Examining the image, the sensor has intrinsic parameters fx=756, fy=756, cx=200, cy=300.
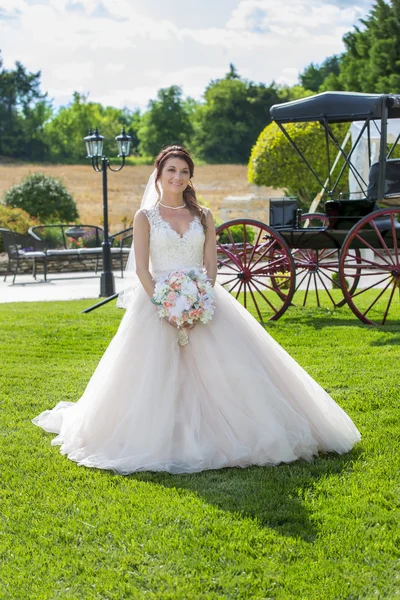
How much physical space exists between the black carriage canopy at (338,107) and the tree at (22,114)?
169ft

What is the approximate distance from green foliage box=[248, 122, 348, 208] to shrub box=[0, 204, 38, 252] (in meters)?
6.61

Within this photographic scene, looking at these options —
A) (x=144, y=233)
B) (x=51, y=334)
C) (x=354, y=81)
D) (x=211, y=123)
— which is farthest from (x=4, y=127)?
(x=144, y=233)

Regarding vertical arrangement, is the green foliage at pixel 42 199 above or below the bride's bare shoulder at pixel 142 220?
below

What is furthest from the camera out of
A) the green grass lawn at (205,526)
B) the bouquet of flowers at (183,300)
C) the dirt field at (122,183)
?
the dirt field at (122,183)

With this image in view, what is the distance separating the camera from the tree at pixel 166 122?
60.6 metres

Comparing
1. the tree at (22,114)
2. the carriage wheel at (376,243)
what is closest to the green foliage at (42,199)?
the carriage wheel at (376,243)

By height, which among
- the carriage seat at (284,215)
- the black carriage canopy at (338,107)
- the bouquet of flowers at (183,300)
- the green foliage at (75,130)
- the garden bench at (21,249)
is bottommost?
the garden bench at (21,249)

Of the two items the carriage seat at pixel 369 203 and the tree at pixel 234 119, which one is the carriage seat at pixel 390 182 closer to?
the carriage seat at pixel 369 203

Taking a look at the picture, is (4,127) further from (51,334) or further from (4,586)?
(4,586)

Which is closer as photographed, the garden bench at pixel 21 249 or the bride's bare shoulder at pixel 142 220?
the bride's bare shoulder at pixel 142 220

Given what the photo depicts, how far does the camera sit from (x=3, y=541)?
3086 mm

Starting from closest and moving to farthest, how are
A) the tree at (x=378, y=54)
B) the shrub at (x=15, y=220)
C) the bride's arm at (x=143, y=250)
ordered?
1. the bride's arm at (x=143, y=250)
2. the shrub at (x=15, y=220)
3. the tree at (x=378, y=54)

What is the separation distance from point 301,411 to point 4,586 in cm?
190

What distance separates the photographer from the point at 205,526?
316cm
